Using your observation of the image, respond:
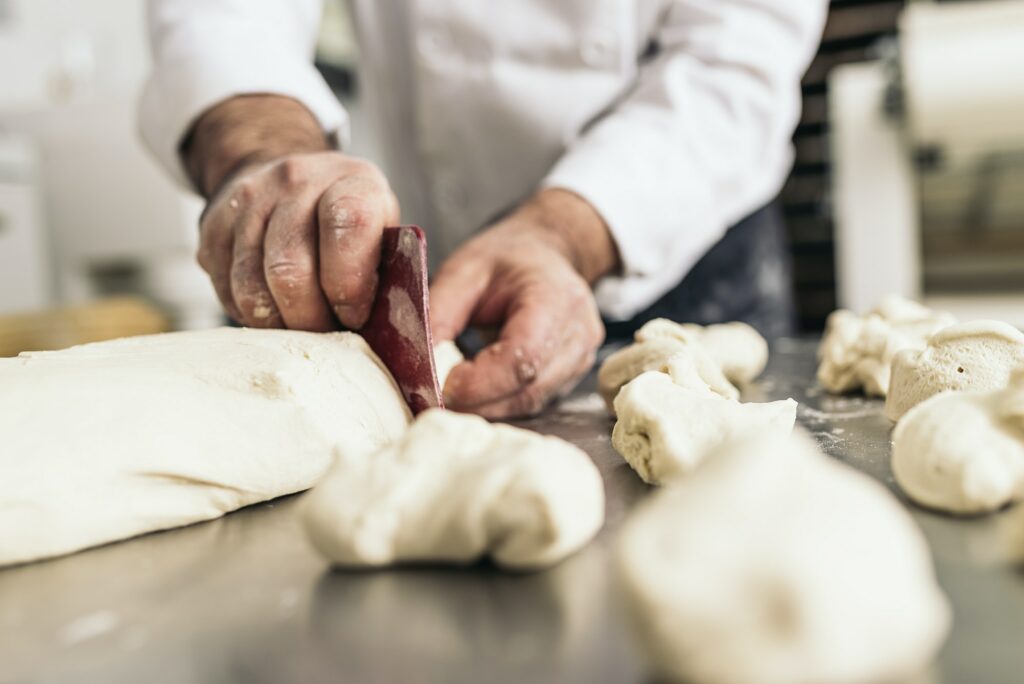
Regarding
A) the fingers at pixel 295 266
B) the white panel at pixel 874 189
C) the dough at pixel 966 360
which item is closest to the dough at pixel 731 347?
the dough at pixel 966 360

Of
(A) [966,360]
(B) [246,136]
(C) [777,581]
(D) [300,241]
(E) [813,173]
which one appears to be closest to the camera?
(C) [777,581]

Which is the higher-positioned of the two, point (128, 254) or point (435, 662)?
point (435, 662)

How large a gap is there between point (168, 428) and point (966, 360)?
0.79m

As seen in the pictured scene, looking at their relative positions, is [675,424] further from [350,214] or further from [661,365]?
[350,214]

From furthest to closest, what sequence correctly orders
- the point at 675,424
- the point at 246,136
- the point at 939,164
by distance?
1. the point at 939,164
2. the point at 246,136
3. the point at 675,424

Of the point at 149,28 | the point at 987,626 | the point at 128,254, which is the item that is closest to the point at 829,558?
the point at 987,626

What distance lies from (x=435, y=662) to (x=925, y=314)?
1.11m

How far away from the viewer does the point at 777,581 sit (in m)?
0.41

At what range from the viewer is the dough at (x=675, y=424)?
0.77 metres

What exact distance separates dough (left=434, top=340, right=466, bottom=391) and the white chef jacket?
0.46 meters

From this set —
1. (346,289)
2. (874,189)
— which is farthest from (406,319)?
(874,189)

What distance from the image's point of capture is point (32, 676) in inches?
21.2

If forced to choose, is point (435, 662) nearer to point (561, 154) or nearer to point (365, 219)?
point (365, 219)

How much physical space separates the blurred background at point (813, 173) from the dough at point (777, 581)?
6.11ft
